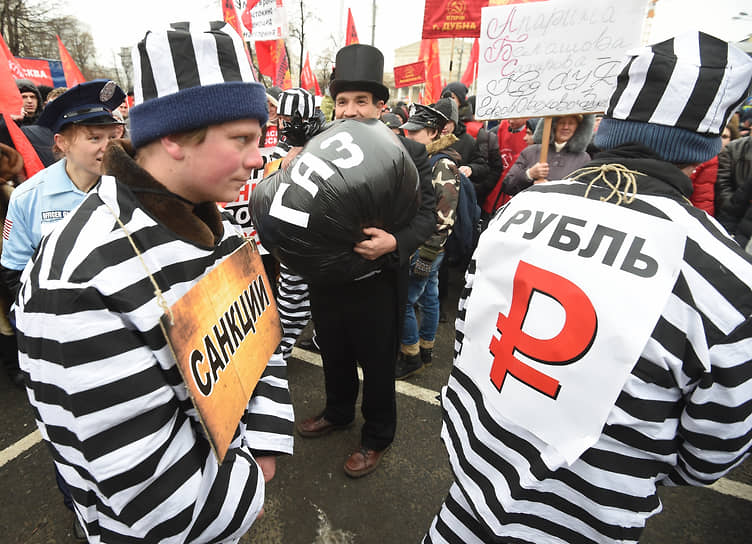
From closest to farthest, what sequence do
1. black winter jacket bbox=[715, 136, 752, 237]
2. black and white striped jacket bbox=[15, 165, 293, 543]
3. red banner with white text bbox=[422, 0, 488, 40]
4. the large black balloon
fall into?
black and white striped jacket bbox=[15, 165, 293, 543]
the large black balloon
black winter jacket bbox=[715, 136, 752, 237]
red banner with white text bbox=[422, 0, 488, 40]

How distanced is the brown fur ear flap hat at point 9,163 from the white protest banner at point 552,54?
3657 millimetres

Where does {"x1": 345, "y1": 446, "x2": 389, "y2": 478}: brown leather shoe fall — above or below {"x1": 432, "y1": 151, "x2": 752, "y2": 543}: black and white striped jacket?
below

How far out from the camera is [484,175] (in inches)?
190

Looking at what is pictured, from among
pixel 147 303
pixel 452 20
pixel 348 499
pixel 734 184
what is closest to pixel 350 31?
pixel 452 20

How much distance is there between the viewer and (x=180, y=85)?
964 millimetres

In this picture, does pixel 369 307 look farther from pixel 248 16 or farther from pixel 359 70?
pixel 248 16

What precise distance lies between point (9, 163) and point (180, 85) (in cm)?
308

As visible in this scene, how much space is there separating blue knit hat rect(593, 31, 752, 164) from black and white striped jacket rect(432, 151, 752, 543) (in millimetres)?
120

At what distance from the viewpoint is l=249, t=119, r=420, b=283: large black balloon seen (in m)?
1.59

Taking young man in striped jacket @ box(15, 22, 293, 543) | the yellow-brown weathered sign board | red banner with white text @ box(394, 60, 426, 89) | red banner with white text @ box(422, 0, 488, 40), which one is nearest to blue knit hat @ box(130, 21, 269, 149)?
young man in striped jacket @ box(15, 22, 293, 543)

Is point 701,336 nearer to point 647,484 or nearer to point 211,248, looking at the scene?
point 647,484

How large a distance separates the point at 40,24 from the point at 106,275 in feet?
85.1

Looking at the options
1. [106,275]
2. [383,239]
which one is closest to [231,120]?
[106,275]

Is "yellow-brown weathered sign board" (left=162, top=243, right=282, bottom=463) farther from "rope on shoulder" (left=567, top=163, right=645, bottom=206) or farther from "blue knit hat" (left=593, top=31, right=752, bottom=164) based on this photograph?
"blue knit hat" (left=593, top=31, right=752, bottom=164)
